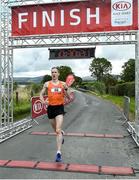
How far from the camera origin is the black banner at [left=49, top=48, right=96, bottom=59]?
537 inches

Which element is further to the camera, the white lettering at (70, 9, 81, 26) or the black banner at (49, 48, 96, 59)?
→ the black banner at (49, 48, 96, 59)

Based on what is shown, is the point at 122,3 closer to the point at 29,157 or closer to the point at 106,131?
the point at 106,131

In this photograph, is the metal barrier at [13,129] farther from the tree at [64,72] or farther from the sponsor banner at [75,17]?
the tree at [64,72]

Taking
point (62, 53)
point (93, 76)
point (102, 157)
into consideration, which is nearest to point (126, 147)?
point (102, 157)

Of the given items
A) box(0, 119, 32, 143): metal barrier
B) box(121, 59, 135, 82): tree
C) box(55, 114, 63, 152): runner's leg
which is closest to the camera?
box(55, 114, 63, 152): runner's leg

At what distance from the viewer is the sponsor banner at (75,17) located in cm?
1301

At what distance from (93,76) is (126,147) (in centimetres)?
10083

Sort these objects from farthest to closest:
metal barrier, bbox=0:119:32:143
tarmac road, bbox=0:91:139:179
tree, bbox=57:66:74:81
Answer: tree, bbox=57:66:74:81 < metal barrier, bbox=0:119:32:143 < tarmac road, bbox=0:91:139:179

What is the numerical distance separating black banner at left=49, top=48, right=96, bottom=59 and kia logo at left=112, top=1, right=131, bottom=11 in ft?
5.71

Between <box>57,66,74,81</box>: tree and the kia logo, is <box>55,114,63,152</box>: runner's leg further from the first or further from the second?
<box>57,66,74,81</box>: tree

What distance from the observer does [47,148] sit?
998 cm

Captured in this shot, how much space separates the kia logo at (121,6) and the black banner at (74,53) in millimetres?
1742

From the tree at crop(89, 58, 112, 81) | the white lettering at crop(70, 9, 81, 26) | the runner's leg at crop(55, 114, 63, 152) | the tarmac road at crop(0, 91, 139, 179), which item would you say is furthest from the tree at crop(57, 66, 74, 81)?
the runner's leg at crop(55, 114, 63, 152)

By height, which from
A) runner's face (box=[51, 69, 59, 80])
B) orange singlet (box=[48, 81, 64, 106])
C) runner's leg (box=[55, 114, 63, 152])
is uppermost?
runner's face (box=[51, 69, 59, 80])
